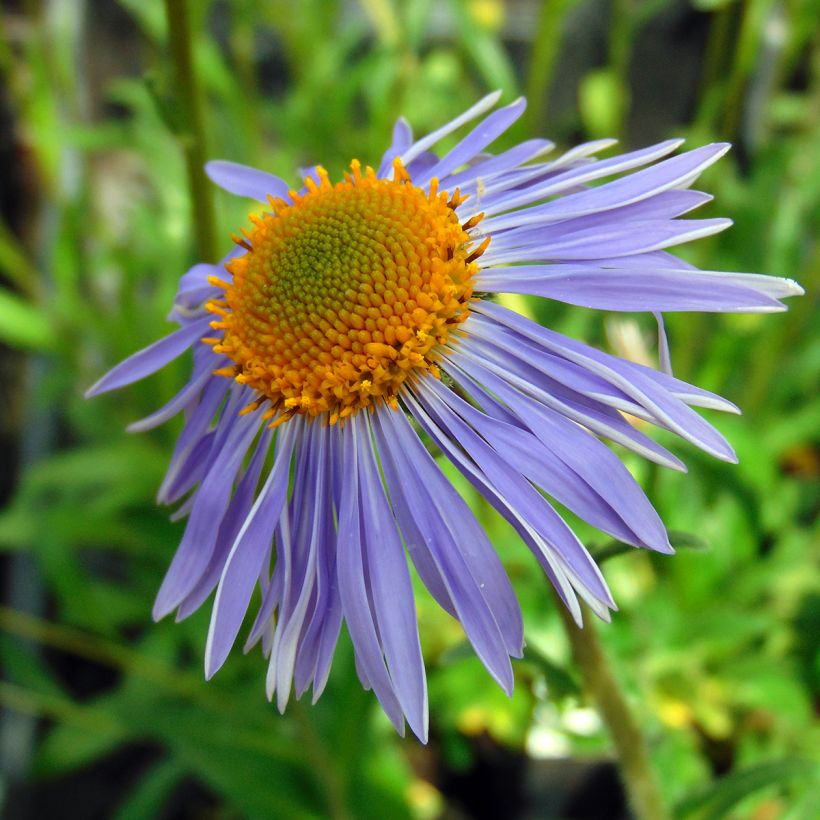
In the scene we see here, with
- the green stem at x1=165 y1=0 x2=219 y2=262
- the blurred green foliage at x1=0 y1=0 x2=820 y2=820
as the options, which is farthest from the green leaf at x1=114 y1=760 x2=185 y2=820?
the green stem at x1=165 y1=0 x2=219 y2=262

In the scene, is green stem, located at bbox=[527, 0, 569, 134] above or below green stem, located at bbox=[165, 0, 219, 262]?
above

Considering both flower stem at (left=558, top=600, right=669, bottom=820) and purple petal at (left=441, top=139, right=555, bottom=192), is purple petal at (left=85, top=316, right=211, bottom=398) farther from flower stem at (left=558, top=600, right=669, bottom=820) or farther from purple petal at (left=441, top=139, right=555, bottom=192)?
flower stem at (left=558, top=600, right=669, bottom=820)

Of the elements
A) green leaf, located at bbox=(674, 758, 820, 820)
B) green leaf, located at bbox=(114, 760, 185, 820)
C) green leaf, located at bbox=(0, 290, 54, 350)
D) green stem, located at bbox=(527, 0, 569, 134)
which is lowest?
green leaf, located at bbox=(114, 760, 185, 820)

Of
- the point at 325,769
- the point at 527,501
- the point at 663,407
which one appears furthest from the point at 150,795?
the point at 663,407

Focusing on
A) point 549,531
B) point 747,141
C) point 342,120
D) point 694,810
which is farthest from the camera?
point 747,141

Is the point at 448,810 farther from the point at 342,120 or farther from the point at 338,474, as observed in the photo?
the point at 342,120

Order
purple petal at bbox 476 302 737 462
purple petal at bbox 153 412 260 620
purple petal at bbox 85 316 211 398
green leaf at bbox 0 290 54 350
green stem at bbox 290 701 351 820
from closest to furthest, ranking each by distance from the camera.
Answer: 1. purple petal at bbox 476 302 737 462
2. purple petal at bbox 153 412 260 620
3. purple petal at bbox 85 316 211 398
4. green stem at bbox 290 701 351 820
5. green leaf at bbox 0 290 54 350

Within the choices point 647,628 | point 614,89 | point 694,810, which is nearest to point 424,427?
point 694,810

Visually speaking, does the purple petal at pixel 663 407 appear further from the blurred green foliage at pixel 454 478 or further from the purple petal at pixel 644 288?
the blurred green foliage at pixel 454 478
